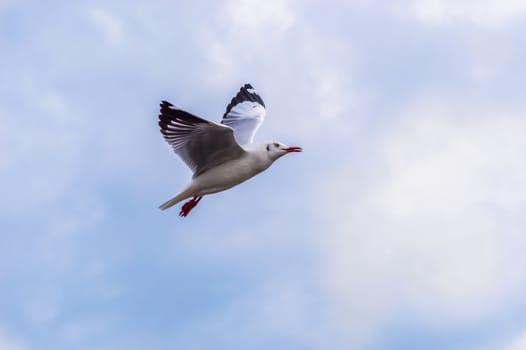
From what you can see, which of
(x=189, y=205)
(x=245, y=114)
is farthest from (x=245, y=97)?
(x=189, y=205)

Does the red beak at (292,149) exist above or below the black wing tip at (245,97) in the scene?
below

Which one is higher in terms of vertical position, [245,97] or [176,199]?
[245,97]

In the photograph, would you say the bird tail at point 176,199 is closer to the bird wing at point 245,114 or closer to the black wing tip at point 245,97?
the bird wing at point 245,114

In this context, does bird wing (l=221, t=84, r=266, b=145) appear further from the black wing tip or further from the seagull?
the seagull

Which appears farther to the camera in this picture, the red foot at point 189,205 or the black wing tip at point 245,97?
the black wing tip at point 245,97

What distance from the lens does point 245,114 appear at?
83.3 feet

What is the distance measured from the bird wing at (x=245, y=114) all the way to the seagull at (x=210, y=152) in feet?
7.00

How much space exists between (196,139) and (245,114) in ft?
14.6

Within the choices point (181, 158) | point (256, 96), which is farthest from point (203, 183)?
point (256, 96)

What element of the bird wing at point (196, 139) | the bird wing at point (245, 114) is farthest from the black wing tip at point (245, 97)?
the bird wing at point (196, 139)

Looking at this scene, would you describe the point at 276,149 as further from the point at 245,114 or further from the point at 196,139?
the point at 245,114

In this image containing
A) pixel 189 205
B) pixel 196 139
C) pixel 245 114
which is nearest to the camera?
pixel 196 139

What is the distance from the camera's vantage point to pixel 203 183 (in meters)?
21.6

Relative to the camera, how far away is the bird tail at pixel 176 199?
21.8 m
